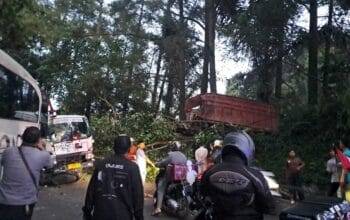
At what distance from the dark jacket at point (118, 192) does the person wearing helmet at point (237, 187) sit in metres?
1.14

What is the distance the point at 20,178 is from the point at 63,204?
9011 millimetres

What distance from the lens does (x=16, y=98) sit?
14484 mm

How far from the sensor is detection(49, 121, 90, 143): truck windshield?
21683 millimetres

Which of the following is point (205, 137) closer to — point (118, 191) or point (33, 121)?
point (33, 121)

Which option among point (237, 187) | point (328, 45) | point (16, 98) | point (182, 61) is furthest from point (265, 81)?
point (237, 187)

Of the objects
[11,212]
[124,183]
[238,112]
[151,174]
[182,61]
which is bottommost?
[151,174]

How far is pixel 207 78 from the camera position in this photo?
33.9 meters

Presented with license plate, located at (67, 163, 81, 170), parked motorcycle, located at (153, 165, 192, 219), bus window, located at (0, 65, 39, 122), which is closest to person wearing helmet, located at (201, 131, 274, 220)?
parked motorcycle, located at (153, 165, 192, 219)

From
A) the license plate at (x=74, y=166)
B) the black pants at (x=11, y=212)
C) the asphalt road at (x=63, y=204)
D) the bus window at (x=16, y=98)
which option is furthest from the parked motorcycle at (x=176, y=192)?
the license plate at (x=74, y=166)

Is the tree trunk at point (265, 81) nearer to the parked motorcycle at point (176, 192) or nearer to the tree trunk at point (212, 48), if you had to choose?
the tree trunk at point (212, 48)

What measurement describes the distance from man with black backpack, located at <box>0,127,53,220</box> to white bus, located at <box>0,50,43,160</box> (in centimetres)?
648

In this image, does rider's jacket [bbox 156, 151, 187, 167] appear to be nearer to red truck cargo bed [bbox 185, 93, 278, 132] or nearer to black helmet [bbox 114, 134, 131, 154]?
black helmet [bbox 114, 134, 131, 154]

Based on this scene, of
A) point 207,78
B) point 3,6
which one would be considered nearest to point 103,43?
point 207,78

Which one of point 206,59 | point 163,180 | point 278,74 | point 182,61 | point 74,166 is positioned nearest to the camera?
point 163,180
